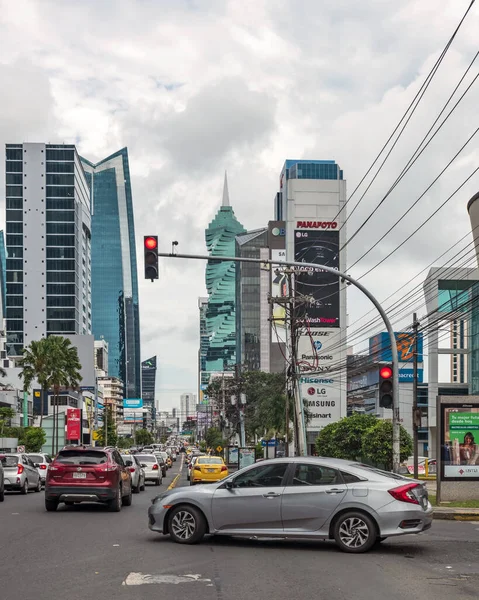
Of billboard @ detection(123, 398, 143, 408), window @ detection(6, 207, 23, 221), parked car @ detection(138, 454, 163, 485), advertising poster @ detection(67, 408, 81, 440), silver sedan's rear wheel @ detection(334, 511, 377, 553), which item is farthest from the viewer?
window @ detection(6, 207, 23, 221)

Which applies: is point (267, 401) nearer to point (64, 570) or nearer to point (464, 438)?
point (464, 438)

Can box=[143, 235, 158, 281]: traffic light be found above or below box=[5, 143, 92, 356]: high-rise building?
below

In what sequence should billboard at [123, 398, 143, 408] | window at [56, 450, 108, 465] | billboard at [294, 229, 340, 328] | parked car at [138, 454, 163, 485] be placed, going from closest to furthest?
1. window at [56, 450, 108, 465]
2. parked car at [138, 454, 163, 485]
3. billboard at [294, 229, 340, 328]
4. billboard at [123, 398, 143, 408]

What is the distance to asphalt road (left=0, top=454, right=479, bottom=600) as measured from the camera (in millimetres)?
10336

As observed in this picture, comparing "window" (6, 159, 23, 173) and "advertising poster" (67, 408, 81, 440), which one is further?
"window" (6, 159, 23, 173)

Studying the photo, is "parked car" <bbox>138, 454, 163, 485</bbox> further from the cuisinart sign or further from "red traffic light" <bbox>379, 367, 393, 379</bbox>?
the cuisinart sign

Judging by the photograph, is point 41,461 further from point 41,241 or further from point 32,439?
point 41,241

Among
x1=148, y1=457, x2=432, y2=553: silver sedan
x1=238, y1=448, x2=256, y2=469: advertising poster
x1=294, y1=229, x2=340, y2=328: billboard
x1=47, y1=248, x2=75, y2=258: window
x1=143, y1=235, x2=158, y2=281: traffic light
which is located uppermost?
x1=47, y1=248, x2=75, y2=258: window

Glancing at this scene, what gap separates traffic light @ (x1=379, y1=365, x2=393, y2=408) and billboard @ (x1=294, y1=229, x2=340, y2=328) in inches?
3618

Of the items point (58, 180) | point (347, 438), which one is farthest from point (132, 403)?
point (347, 438)

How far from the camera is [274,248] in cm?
14375

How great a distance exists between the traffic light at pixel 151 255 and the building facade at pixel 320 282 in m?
93.3

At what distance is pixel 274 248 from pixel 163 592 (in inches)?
5281

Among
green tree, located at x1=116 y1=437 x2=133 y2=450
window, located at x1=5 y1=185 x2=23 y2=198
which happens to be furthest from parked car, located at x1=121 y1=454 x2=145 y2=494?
window, located at x1=5 y1=185 x2=23 y2=198
